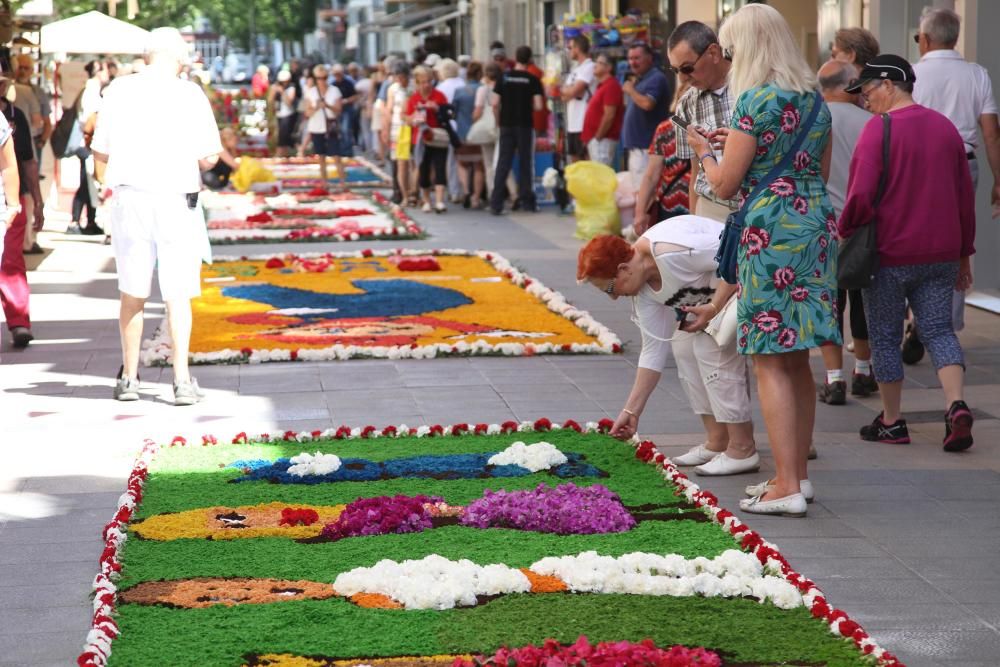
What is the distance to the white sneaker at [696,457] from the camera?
7094 mm

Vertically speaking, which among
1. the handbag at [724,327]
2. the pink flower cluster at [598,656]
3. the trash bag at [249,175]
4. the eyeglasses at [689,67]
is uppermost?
the eyeglasses at [689,67]

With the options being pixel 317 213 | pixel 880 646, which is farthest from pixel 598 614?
pixel 317 213

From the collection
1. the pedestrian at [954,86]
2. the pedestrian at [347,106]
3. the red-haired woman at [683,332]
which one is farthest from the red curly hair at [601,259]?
the pedestrian at [347,106]

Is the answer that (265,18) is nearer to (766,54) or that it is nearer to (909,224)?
(909,224)

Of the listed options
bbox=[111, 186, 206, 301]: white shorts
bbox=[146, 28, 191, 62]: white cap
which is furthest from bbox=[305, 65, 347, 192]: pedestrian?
bbox=[111, 186, 206, 301]: white shorts

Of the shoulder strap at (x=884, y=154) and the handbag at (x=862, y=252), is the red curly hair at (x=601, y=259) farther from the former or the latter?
the shoulder strap at (x=884, y=154)

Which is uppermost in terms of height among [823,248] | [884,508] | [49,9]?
[49,9]

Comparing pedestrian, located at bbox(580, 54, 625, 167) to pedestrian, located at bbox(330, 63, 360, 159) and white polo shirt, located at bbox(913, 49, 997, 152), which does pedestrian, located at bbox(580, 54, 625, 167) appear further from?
pedestrian, located at bbox(330, 63, 360, 159)

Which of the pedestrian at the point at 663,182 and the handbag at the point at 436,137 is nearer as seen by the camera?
the pedestrian at the point at 663,182

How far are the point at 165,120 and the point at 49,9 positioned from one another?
48.0 ft

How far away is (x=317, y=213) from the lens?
20906mm

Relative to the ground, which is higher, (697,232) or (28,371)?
(697,232)

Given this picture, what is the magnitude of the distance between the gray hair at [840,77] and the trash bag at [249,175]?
17.6 meters

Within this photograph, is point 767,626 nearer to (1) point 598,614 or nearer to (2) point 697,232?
(1) point 598,614
